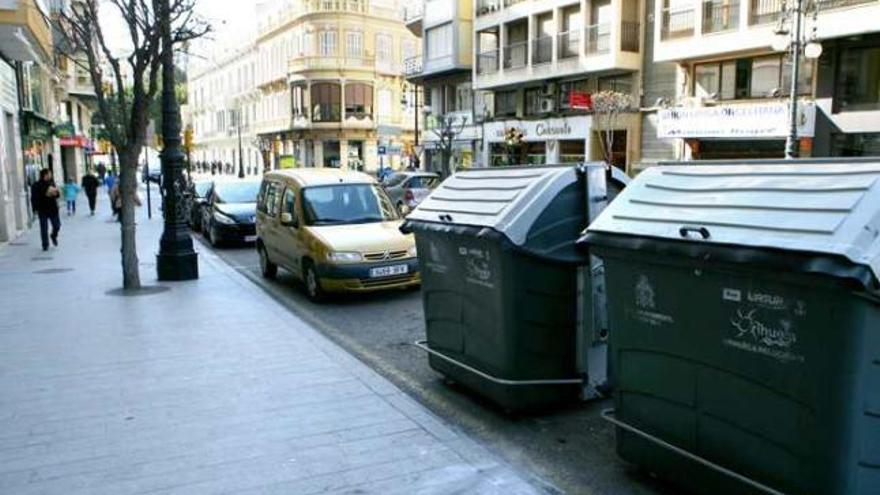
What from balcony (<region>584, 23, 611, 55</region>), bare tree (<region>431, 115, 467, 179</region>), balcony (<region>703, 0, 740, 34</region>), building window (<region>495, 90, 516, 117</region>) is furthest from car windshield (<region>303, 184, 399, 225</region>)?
bare tree (<region>431, 115, 467, 179</region>)

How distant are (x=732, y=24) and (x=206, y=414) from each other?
25.4m

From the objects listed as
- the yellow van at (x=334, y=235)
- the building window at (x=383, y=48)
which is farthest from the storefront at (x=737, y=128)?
the building window at (x=383, y=48)

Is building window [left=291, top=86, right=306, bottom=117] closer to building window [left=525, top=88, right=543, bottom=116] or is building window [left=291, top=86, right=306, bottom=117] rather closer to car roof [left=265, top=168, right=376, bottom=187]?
building window [left=525, top=88, right=543, bottom=116]

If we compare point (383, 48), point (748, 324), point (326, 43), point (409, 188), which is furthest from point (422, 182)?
point (383, 48)

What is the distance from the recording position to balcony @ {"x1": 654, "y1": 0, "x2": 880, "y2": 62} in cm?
2122

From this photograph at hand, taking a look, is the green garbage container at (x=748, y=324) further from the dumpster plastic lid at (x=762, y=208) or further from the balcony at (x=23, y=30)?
the balcony at (x=23, y=30)

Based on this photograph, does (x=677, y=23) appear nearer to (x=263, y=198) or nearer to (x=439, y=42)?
(x=439, y=42)

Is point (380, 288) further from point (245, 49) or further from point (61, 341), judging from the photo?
point (245, 49)

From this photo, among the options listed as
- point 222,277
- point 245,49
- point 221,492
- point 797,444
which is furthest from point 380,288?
point 245,49

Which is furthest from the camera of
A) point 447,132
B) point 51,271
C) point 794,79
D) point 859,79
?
point 447,132

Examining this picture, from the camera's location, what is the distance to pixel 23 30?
1443 cm

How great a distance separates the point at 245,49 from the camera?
77750 millimetres

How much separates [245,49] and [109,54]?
72409mm

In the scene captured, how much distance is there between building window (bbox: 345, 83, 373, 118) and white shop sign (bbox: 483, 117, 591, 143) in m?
23.4
